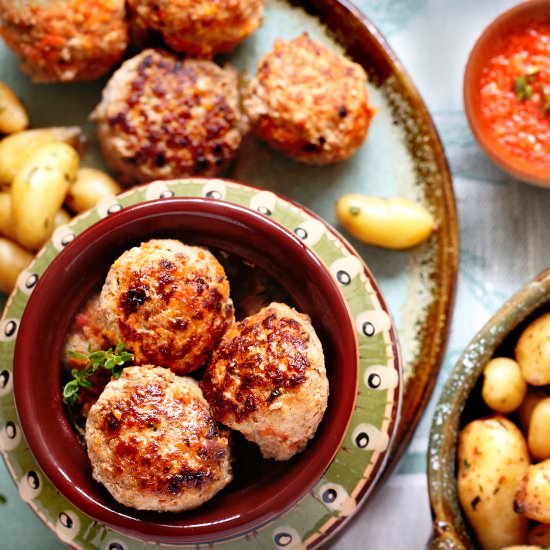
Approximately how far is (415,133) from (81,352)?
3.77ft

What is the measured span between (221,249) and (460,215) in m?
0.96

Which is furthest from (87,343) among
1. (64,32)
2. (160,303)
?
(64,32)

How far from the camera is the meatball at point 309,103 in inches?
84.8

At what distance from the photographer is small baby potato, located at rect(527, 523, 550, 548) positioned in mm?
1975

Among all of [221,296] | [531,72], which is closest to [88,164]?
[221,296]

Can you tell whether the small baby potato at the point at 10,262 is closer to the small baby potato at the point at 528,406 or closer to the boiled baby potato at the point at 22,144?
the boiled baby potato at the point at 22,144

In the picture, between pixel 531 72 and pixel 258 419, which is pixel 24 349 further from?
pixel 531 72

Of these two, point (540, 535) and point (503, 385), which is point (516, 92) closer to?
point (503, 385)

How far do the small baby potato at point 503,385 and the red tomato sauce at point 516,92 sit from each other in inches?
26.0

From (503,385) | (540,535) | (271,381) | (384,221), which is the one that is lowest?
(540,535)

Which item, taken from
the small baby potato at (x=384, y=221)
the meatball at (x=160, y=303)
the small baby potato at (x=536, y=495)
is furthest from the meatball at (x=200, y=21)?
the small baby potato at (x=536, y=495)

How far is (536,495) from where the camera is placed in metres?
1.87

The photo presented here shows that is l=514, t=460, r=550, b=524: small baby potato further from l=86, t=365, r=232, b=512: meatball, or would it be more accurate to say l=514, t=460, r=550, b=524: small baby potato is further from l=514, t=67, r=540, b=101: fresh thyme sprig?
l=514, t=67, r=540, b=101: fresh thyme sprig

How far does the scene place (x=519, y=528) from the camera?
2.03 metres
